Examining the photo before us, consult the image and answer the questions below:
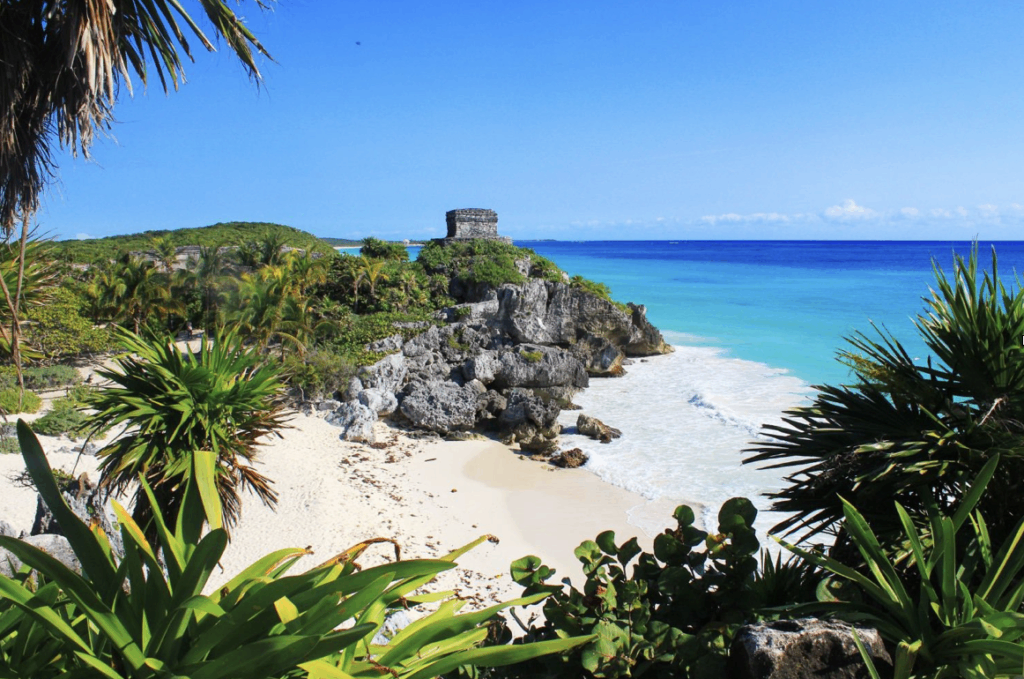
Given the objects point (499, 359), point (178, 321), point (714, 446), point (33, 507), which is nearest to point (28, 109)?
point (33, 507)

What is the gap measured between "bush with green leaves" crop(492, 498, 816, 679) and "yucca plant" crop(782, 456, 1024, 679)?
0.27 m

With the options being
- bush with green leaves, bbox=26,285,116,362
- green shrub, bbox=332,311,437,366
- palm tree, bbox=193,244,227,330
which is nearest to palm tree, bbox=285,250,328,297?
green shrub, bbox=332,311,437,366

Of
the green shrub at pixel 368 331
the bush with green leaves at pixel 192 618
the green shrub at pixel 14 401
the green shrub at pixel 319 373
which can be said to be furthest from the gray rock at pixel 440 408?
the bush with green leaves at pixel 192 618

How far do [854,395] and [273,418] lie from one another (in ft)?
15.3

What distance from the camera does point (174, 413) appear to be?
515 centimetres

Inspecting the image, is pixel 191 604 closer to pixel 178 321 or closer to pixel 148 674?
pixel 148 674

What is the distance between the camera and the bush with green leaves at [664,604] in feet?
8.15

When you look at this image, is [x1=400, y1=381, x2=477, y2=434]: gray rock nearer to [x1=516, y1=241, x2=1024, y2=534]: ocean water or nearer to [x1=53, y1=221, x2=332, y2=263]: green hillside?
[x1=516, y1=241, x2=1024, y2=534]: ocean water

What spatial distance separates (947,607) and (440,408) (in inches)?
518

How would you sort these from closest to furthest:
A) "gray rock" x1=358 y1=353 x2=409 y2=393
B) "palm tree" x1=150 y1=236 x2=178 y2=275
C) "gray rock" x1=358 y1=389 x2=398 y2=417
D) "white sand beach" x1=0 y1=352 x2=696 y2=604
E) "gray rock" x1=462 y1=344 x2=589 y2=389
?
Result: "white sand beach" x1=0 y1=352 x2=696 y2=604 → "gray rock" x1=358 y1=389 x2=398 y2=417 → "gray rock" x1=358 y1=353 x2=409 y2=393 → "gray rock" x1=462 y1=344 x2=589 y2=389 → "palm tree" x1=150 y1=236 x2=178 y2=275

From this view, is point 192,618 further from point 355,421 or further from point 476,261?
point 476,261

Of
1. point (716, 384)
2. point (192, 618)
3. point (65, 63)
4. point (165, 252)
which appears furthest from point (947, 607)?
point (165, 252)

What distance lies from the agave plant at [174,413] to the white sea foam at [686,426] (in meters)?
5.46

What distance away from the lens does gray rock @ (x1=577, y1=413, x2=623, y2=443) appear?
1442cm
